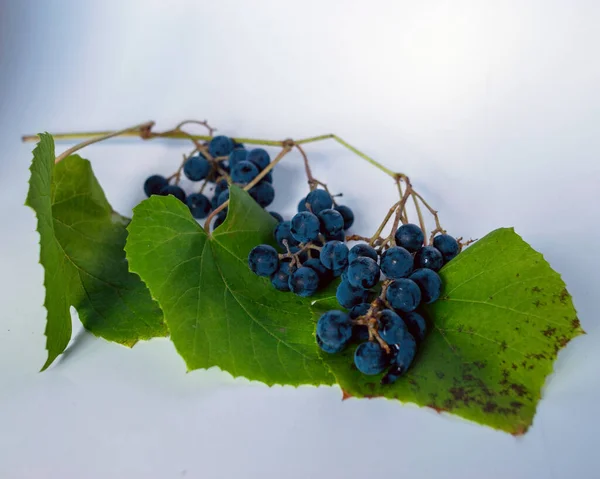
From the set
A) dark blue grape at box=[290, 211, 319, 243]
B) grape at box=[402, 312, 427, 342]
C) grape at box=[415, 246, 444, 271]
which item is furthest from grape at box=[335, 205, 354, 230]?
grape at box=[402, 312, 427, 342]

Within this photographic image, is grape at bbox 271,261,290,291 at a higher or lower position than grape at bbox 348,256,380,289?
lower

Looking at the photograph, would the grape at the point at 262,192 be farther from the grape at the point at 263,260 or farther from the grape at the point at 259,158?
the grape at the point at 263,260

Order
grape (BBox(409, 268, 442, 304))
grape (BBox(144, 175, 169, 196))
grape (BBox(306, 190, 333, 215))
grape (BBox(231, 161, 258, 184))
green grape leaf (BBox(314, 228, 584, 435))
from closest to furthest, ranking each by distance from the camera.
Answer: green grape leaf (BBox(314, 228, 584, 435)) < grape (BBox(409, 268, 442, 304)) < grape (BBox(306, 190, 333, 215)) < grape (BBox(231, 161, 258, 184)) < grape (BBox(144, 175, 169, 196))

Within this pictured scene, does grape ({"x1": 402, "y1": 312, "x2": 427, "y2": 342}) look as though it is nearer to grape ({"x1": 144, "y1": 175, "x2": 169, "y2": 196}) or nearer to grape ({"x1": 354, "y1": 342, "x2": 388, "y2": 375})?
A: grape ({"x1": 354, "y1": 342, "x2": 388, "y2": 375})

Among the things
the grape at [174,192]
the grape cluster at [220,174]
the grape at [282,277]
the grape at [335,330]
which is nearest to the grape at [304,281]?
the grape at [282,277]

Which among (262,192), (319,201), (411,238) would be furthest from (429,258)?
(262,192)

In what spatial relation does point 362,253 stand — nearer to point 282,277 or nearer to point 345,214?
point 282,277
